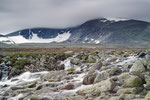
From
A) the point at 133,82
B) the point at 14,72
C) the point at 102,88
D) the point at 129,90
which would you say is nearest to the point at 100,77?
the point at 102,88

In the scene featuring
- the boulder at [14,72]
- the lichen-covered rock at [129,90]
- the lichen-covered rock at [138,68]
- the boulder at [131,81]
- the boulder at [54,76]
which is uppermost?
the boulder at [131,81]

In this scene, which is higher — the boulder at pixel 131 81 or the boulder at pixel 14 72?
the boulder at pixel 131 81

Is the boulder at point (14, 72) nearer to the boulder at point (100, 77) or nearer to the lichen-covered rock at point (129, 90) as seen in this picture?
the boulder at point (100, 77)

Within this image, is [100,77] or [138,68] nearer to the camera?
[100,77]

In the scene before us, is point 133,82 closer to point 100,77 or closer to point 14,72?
point 100,77

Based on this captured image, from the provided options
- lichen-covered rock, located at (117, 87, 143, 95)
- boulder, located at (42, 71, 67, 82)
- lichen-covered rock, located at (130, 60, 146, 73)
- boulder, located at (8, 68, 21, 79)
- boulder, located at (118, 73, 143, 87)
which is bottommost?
boulder, located at (8, 68, 21, 79)

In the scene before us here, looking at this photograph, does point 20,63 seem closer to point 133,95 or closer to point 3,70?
point 3,70

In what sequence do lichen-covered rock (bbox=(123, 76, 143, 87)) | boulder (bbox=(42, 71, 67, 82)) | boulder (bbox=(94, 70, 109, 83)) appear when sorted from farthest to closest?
boulder (bbox=(42, 71, 67, 82)) → boulder (bbox=(94, 70, 109, 83)) → lichen-covered rock (bbox=(123, 76, 143, 87))

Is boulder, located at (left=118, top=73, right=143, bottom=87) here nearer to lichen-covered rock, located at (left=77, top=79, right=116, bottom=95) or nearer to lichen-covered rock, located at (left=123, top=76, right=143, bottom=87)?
lichen-covered rock, located at (left=123, top=76, right=143, bottom=87)

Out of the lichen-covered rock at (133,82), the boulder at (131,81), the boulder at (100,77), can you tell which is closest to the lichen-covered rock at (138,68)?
the boulder at (100,77)

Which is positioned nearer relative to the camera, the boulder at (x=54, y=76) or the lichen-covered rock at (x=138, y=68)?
the lichen-covered rock at (x=138, y=68)

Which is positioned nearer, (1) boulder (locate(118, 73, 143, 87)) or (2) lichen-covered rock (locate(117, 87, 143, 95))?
(2) lichen-covered rock (locate(117, 87, 143, 95))

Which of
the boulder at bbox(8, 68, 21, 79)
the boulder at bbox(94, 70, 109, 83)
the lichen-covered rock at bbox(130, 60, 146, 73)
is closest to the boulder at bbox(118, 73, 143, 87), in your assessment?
the boulder at bbox(94, 70, 109, 83)

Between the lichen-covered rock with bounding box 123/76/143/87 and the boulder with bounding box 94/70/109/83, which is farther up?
the lichen-covered rock with bounding box 123/76/143/87
